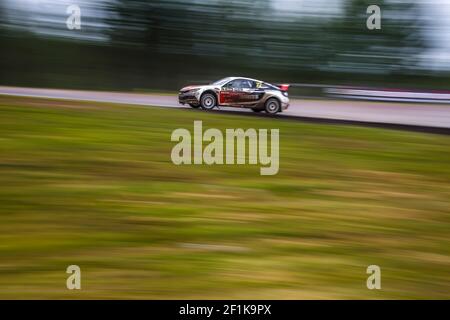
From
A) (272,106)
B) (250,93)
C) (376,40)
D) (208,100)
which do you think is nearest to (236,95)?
(250,93)

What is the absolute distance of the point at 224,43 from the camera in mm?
13648

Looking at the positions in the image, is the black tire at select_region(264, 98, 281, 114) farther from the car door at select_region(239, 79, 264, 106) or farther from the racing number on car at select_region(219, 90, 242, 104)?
the racing number on car at select_region(219, 90, 242, 104)

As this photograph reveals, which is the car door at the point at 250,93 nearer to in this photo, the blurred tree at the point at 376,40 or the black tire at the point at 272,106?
the black tire at the point at 272,106

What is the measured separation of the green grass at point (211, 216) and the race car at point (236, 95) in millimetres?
890

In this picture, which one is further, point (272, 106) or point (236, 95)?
point (272, 106)

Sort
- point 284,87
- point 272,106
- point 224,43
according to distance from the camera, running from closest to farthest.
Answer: point 272,106, point 284,87, point 224,43

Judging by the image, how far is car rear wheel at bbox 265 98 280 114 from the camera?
11.6 meters

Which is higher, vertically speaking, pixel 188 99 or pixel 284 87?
pixel 284 87

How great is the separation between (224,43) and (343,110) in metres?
3.50

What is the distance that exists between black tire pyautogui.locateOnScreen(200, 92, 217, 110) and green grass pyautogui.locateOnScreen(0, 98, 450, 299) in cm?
73

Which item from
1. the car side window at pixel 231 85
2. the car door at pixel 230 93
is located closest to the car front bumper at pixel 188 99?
Result: the car door at pixel 230 93

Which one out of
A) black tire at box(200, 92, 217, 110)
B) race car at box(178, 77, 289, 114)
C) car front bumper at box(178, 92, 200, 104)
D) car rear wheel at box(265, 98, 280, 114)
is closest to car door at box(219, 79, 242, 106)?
race car at box(178, 77, 289, 114)

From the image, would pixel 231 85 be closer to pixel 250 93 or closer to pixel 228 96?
pixel 228 96
